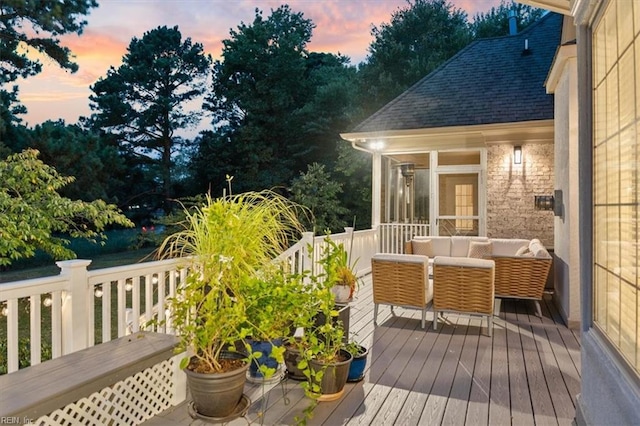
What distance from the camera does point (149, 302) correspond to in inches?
121

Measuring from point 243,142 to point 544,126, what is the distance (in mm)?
13205

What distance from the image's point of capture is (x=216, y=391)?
246 cm

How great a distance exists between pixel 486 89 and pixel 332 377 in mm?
7282

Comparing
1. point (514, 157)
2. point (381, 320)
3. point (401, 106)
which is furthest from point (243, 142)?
point (381, 320)

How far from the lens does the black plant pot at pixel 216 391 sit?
2451 millimetres

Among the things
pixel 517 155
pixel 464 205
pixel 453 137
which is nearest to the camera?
pixel 517 155

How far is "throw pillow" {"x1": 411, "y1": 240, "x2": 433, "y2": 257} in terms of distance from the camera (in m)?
6.69

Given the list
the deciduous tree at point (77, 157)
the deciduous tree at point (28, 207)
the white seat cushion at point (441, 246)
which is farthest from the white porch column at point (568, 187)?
the deciduous tree at point (77, 157)

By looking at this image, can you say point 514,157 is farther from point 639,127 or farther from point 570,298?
point 639,127

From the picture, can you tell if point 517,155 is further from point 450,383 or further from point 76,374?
point 76,374

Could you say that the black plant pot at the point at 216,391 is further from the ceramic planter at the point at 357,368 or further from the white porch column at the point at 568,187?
the white porch column at the point at 568,187

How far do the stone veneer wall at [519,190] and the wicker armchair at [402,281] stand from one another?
3481 millimetres

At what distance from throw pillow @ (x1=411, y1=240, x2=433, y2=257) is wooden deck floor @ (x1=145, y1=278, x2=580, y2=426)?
2.06 meters

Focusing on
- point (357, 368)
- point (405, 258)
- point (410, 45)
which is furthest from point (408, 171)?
point (410, 45)
